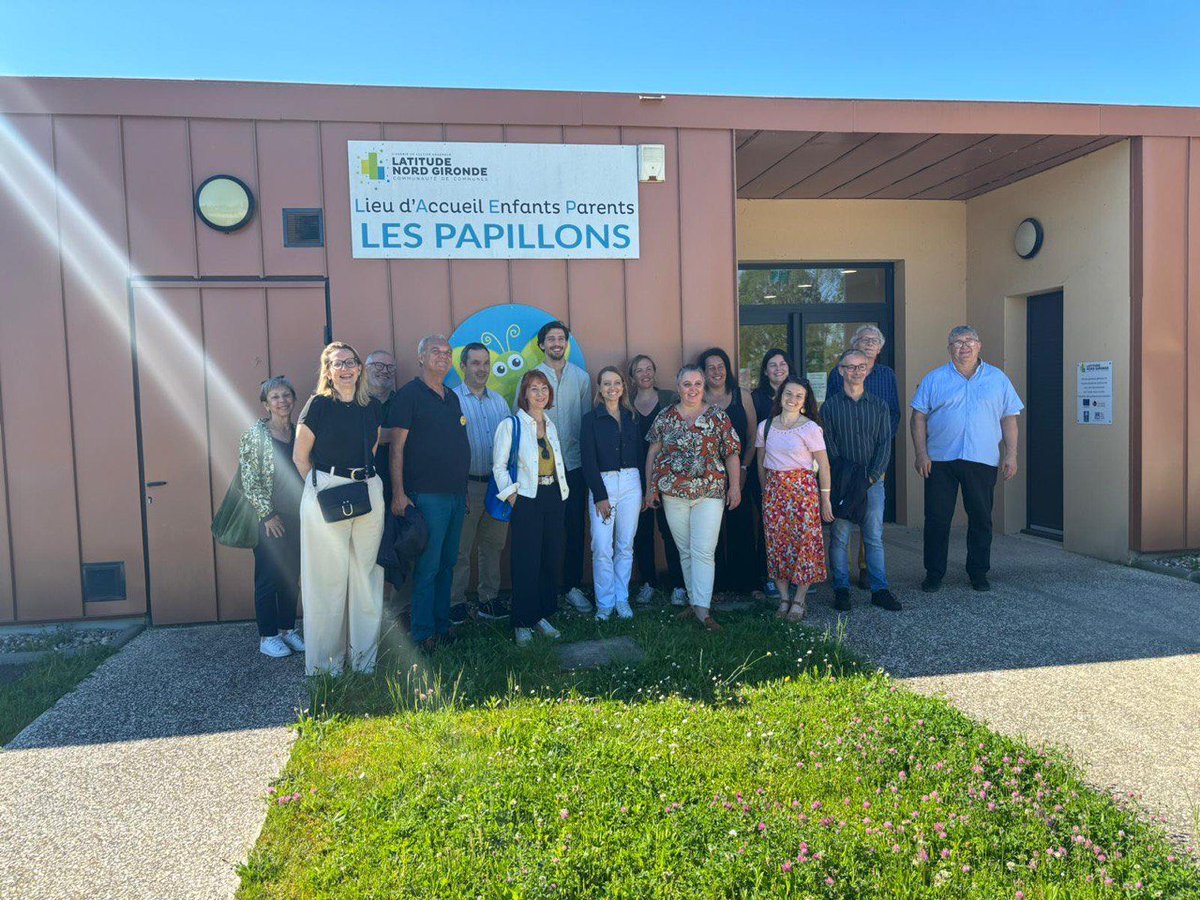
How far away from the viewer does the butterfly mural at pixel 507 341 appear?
5.44m

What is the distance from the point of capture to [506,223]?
548 cm

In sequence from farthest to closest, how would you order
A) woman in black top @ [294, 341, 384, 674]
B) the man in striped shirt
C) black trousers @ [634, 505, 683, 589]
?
black trousers @ [634, 505, 683, 589], the man in striped shirt, woman in black top @ [294, 341, 384, 674]

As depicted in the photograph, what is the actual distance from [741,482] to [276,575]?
9.64ft

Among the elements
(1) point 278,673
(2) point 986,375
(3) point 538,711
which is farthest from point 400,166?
(2) point 986,375

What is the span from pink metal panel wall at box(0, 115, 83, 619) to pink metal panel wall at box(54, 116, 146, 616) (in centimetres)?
7

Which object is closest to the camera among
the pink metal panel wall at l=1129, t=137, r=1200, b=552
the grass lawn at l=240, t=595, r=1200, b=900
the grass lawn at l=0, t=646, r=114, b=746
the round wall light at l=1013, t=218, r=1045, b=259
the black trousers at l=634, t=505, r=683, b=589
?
the grass lawn at l=240, t=595, r=1200, b=900

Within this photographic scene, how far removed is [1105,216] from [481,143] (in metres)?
5.03

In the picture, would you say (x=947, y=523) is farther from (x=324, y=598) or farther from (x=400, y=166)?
(x=400, y=166)

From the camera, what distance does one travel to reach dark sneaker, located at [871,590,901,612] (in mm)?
5074

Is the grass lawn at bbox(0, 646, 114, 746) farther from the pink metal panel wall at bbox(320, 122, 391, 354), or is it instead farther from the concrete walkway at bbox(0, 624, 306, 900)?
the pink metal panel wall at bbox(320, 122, 391, 354)

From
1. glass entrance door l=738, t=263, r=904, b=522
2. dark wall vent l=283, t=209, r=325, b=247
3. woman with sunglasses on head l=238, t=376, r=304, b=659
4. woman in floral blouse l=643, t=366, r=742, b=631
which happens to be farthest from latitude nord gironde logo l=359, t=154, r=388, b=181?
glass entrance door l=738, t=263, r=904, b=522

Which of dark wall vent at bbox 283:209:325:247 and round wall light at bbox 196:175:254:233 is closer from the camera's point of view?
round wall light at bbox 196:175:254:233

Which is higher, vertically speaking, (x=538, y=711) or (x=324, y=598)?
(x=324, y=598)

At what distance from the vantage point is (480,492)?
198 inches
